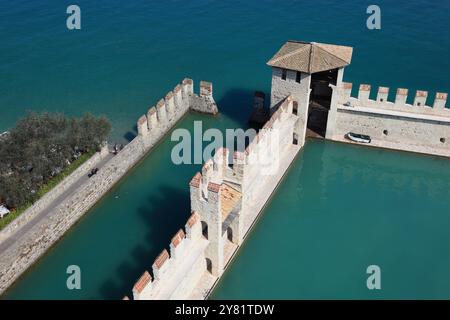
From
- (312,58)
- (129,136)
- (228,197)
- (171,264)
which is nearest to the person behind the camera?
(171,264)

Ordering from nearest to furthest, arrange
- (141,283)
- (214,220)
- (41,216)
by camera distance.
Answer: (141,283), (214,220), (41,216)

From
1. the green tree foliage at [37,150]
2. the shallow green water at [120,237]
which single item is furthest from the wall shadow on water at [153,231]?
the green tree foliage at [37,150]

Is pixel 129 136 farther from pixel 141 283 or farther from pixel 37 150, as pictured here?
pixel 141 283

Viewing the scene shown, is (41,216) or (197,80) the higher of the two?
(197,80)
